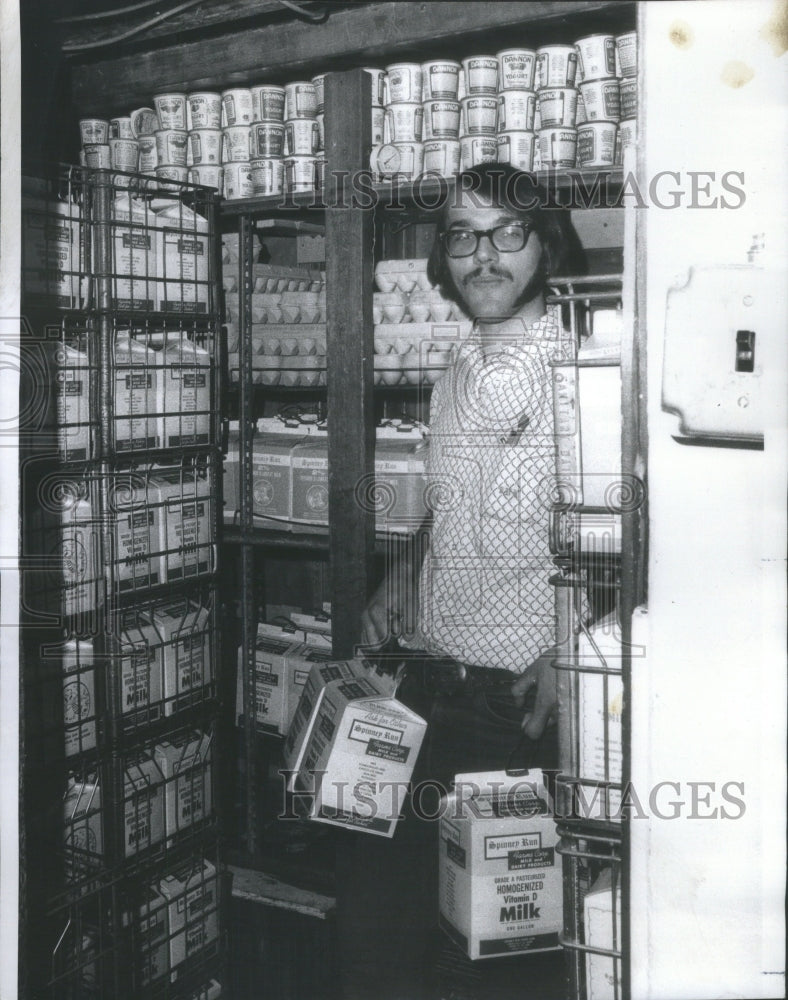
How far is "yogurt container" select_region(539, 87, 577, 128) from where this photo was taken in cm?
227

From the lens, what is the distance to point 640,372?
101 centimetres

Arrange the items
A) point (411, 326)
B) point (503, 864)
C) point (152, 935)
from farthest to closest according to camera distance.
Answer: point (411, 326)
point (152, 935)
point (503, 864)

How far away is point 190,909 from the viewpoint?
2410 millimetres

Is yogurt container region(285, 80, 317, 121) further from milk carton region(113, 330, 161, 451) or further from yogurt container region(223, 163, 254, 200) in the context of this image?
milk carton region(113, 330, 161, 451)

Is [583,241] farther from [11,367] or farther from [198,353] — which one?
[11,367]

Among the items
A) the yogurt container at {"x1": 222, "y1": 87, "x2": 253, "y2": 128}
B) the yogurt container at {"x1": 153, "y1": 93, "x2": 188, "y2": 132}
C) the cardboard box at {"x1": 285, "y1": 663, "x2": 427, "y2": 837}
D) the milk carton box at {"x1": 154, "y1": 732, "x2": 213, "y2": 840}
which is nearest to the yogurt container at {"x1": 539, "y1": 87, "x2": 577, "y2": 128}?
the yogurt container at {"x1": 222, "y1": 87, "x2": 253, "y2": 128}

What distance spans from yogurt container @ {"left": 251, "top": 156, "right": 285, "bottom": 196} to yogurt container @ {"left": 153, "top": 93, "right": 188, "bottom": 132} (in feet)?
0.97

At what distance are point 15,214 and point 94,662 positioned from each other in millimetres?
1217

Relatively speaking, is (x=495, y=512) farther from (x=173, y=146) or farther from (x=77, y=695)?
(x=173, y=146)

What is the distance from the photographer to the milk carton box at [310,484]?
2.62 meters

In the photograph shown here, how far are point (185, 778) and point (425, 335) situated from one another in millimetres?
1375

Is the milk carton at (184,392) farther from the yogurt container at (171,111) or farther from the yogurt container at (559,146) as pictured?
the yogurt container at (559,146)

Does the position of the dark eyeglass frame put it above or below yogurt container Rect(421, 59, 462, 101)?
below

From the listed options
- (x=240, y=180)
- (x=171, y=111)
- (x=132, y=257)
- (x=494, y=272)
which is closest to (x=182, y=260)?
(x=132, y=257)
